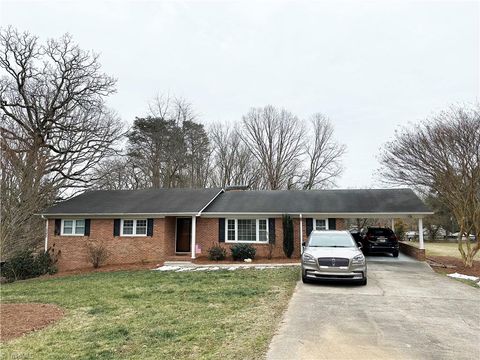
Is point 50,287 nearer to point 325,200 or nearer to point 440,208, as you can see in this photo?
point 325,200

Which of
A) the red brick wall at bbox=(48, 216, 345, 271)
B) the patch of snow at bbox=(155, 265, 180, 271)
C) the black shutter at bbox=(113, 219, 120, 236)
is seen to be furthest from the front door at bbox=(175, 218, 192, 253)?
the black shutter at bbox=(113, 219, 120, 236)

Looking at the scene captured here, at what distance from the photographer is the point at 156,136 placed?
3084 cm

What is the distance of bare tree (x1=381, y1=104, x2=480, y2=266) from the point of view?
14.2 m

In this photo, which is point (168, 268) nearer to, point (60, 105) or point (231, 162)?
point (60, 105)

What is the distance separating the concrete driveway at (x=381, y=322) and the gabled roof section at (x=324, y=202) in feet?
Result: 21.5

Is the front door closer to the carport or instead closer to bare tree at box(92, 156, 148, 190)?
the carport

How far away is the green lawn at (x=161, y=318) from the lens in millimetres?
5184

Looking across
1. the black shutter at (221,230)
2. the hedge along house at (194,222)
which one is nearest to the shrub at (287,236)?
the hedge along house at (194,222)

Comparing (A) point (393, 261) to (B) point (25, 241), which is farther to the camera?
(A) point (393, 261)

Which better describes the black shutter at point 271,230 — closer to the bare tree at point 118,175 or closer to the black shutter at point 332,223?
the black shutter at point 332,223

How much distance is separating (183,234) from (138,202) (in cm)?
319

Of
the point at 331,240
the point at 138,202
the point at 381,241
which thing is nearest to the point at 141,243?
the point at 138,202

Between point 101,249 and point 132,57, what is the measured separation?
32.3 feet

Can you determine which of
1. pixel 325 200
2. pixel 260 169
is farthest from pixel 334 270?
pixel 260 169
